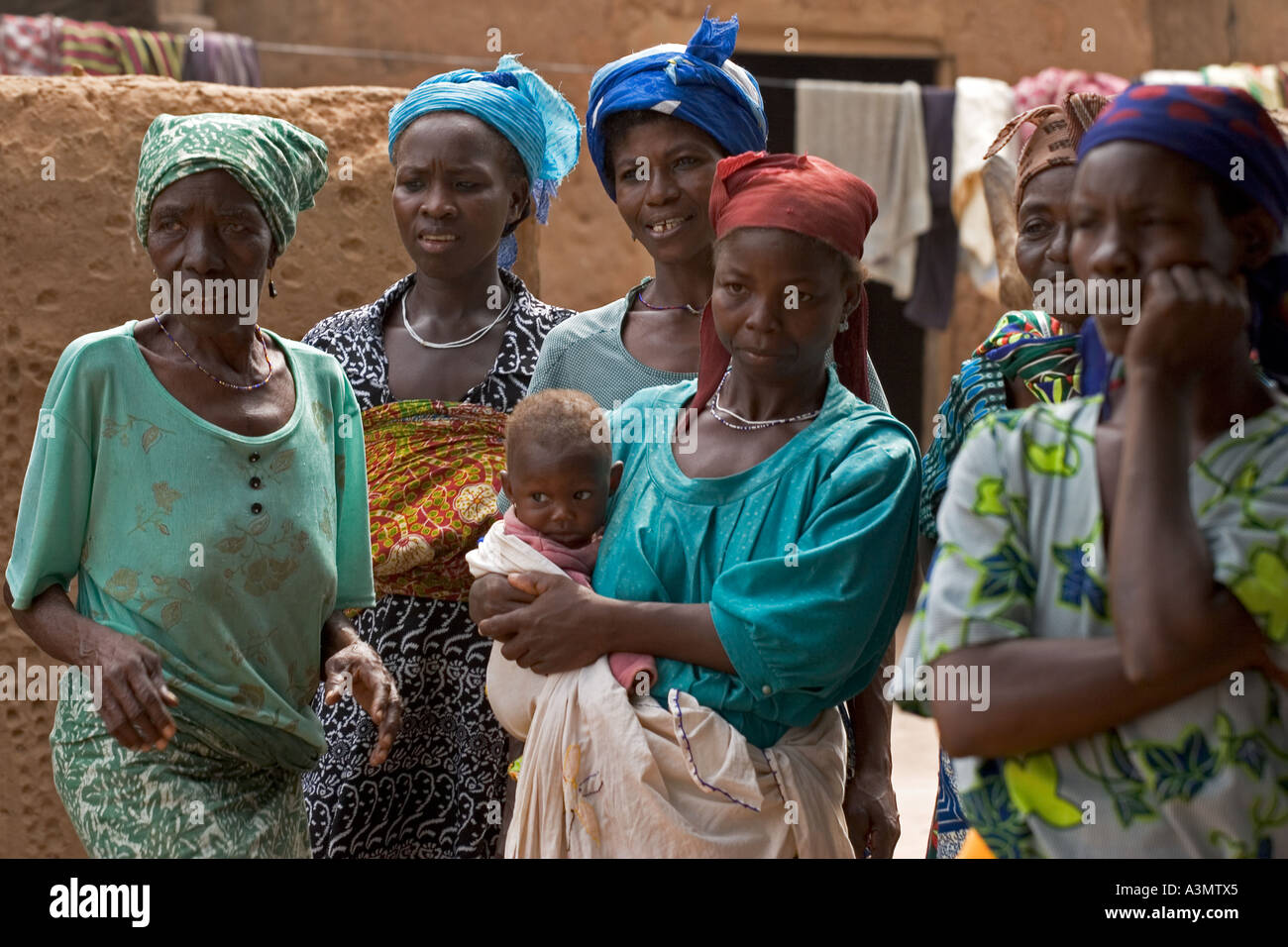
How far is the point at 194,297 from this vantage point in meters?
2.96

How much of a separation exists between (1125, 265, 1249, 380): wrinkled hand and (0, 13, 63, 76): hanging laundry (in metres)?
6.81

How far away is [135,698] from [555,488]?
84 cm

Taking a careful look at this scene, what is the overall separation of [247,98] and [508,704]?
2798 millimetres

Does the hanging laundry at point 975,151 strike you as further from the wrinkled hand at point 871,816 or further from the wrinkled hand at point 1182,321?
the wrinkled hand at point 1182,321

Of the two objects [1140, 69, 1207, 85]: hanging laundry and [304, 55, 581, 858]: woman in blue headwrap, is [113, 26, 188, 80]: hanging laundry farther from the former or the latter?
[1140, 69, 1207, 85]: hanging laundry

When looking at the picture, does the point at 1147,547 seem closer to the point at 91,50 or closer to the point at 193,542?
the point at 193,542

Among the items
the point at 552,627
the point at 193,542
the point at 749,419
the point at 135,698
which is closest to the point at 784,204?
the point at 749,419

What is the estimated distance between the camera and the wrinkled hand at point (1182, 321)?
193 cm

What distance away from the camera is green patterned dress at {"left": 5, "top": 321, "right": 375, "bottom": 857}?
2850 mm

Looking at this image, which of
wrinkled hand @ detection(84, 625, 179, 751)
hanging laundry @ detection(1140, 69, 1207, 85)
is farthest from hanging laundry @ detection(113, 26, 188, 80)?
wrinkled hand @ detection(84, 625, 179, 751)

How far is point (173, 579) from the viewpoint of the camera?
9.48 ft
